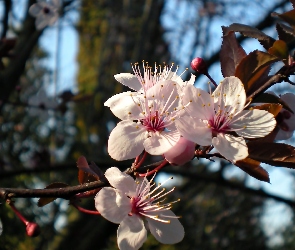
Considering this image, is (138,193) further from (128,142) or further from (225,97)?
(225,97)

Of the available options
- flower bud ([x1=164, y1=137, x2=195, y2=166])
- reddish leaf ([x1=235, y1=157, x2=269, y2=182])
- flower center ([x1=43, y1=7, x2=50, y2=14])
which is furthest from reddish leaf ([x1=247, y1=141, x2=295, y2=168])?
flower center ([x1=43, y1=7, x2=50, y2=14])

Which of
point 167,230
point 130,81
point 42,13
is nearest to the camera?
point 167,230

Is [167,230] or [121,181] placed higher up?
[121,181]

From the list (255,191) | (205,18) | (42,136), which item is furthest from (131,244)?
(42,136)

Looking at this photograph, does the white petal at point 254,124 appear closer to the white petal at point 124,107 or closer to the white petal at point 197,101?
the white petal at point 197,101

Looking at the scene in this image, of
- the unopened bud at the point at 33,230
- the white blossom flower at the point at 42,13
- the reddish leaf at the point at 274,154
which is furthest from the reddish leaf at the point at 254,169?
the white blossom flower at the point at 42,13

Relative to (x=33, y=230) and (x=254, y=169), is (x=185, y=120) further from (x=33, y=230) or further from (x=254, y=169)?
(x=33, y=230)

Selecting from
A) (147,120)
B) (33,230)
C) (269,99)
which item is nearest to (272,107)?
(269,99)
